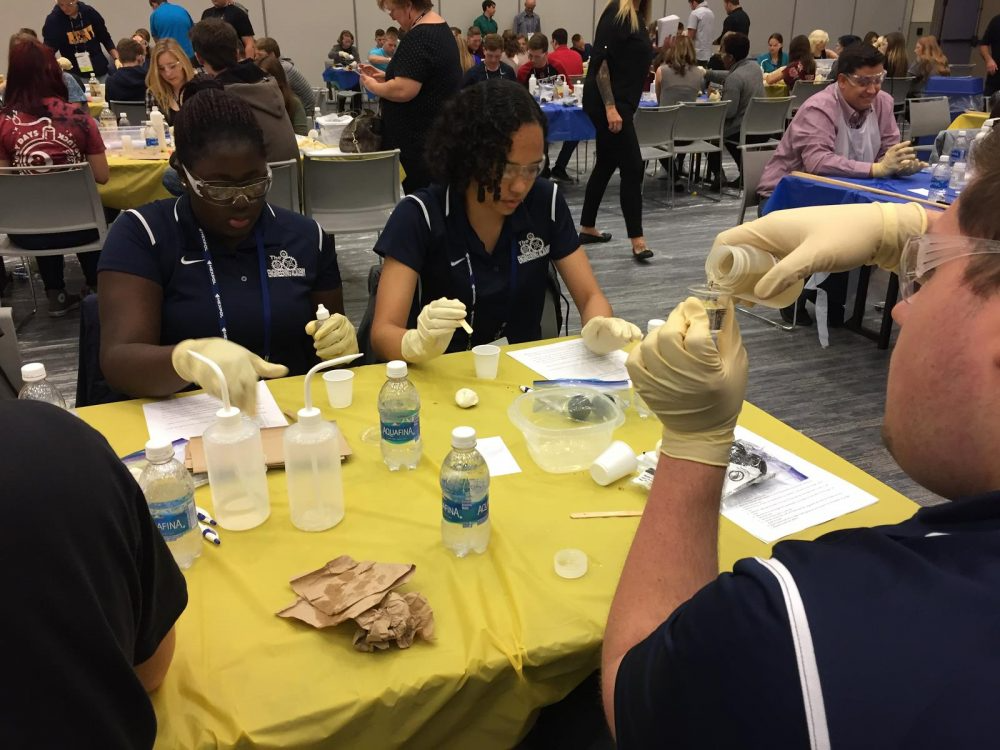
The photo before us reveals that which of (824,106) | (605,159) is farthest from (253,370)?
(605,159)

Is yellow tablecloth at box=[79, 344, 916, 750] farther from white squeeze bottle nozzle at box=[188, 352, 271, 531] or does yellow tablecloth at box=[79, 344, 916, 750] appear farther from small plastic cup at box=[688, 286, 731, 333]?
small plastic cup at box=[688, 286, 731, 333]

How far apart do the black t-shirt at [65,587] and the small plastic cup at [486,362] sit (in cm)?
113

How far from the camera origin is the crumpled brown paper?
3.34 feet

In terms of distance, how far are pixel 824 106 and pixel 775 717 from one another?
4.28 metres

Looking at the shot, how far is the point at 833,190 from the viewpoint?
3.82 meters

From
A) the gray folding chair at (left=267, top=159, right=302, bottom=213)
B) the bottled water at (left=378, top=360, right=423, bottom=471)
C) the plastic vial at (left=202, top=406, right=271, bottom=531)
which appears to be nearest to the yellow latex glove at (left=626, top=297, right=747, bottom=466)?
the bottled water at (left=378, top=360, right=423, bottom=471)

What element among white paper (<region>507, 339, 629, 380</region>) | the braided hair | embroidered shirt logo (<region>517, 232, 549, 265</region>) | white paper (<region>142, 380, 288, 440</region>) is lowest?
white paper (<region>142, 380, 288, 440</region>)

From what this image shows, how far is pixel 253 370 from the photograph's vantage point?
1481 mm

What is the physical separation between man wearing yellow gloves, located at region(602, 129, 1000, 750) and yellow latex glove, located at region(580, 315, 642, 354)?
97cm

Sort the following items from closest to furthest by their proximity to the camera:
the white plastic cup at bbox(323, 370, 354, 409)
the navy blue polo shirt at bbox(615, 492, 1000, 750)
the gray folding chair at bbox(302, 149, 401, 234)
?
the navy blue polo shirt at bbox(615, 492, 1000, 750), the white plastic cup at bbox(323, 370, 354, 409), the gray folding chair at bbox(302, 149, 401, 234)

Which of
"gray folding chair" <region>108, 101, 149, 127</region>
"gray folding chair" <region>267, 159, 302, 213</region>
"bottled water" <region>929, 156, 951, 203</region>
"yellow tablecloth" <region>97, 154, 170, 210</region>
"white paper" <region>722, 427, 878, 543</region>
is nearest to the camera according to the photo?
"white paper" <region>722, 427, 878, 543</region>

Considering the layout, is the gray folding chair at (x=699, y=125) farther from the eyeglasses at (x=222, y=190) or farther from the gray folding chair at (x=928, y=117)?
the eyeglasses at (x=222, y=190)

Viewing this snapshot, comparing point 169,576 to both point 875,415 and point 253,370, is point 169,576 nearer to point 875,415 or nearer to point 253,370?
point 253,370

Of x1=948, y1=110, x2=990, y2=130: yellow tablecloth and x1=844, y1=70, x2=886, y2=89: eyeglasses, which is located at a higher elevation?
x1=844, y1=70, x2=886, y2=89: eyeglasses
